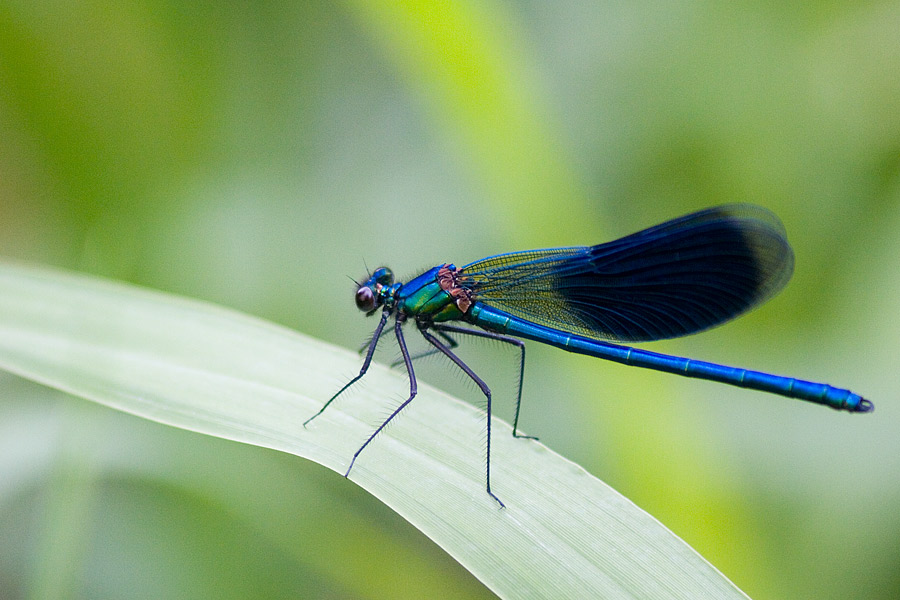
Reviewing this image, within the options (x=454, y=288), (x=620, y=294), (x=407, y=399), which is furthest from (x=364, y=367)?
(x=620, y=294)

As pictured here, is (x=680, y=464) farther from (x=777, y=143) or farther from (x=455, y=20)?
(x=455, y=20)

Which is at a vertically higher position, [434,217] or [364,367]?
[434,217]

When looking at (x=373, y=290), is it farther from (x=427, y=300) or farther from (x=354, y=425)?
(x=354, y=425)

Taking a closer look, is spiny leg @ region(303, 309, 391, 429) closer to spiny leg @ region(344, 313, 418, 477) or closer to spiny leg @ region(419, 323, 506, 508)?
spiny leg @ region(344, 313, 418, 477)

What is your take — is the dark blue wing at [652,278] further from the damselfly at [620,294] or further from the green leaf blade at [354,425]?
the green leaf blade at [354,425]

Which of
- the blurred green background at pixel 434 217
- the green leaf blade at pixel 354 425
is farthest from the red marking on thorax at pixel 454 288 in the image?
the green leaf blade at pixel 354 425

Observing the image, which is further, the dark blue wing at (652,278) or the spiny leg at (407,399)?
the dark blue wing at (652,278)

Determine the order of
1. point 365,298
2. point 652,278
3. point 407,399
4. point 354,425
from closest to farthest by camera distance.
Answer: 1. point 354,425
2. point 407,399
3. point 652,278
4. point 365,298
